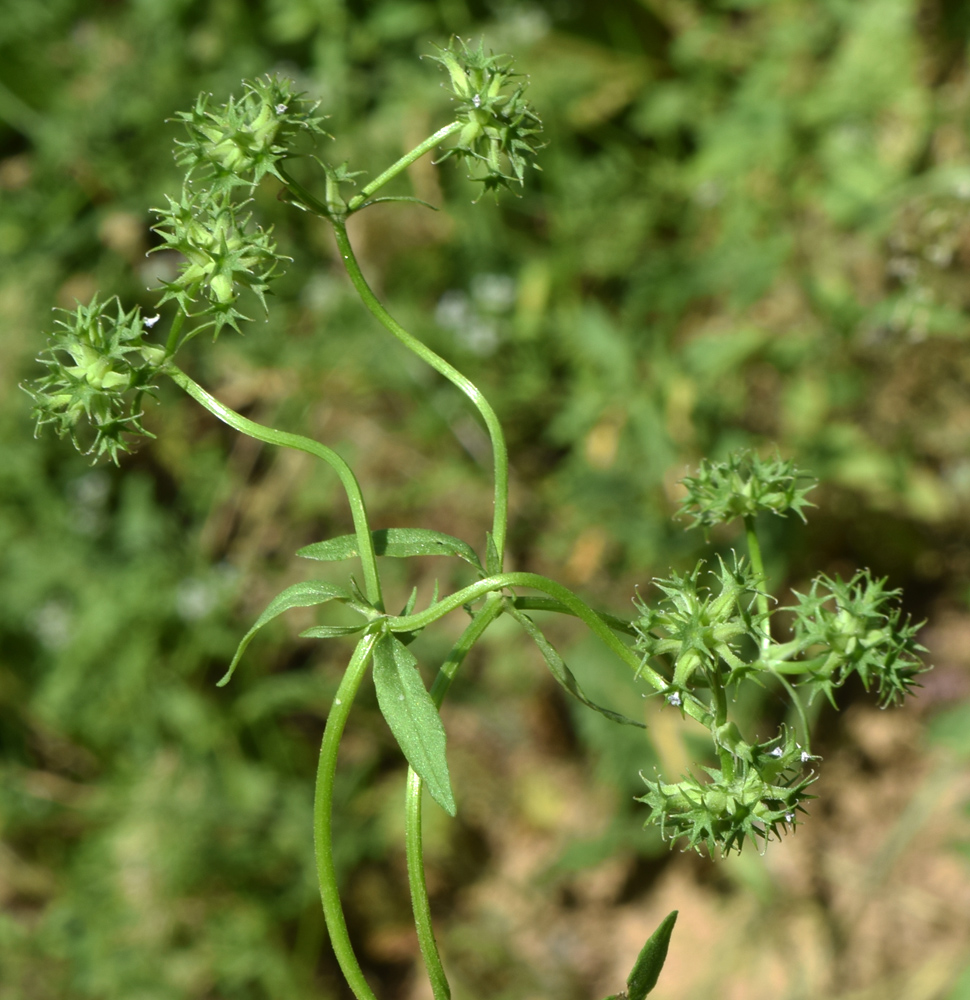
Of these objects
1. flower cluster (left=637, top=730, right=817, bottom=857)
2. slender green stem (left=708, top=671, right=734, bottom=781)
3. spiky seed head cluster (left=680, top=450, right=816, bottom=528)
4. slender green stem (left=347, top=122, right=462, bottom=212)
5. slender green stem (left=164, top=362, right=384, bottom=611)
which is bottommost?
flower cluster (left=637, top=730, right=817, bottom=857)

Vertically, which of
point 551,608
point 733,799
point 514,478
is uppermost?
point 551,608

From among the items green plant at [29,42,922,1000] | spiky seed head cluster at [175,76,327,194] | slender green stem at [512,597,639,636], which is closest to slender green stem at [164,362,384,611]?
green plant at [29,42,922,1000]

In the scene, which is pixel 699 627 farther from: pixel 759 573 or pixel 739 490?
pixel 739 490

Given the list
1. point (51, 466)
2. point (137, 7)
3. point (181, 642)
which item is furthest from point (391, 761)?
point (137, 7)

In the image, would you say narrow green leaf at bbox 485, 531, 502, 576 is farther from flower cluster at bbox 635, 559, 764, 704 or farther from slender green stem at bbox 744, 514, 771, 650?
slender green stem at bbox 744, 514, 771, 650

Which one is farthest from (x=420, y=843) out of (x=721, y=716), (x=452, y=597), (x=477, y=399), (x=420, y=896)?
(x=477, y=399)

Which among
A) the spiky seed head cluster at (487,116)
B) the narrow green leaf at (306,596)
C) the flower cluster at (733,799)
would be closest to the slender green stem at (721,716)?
the flower cluster at (733,799)
